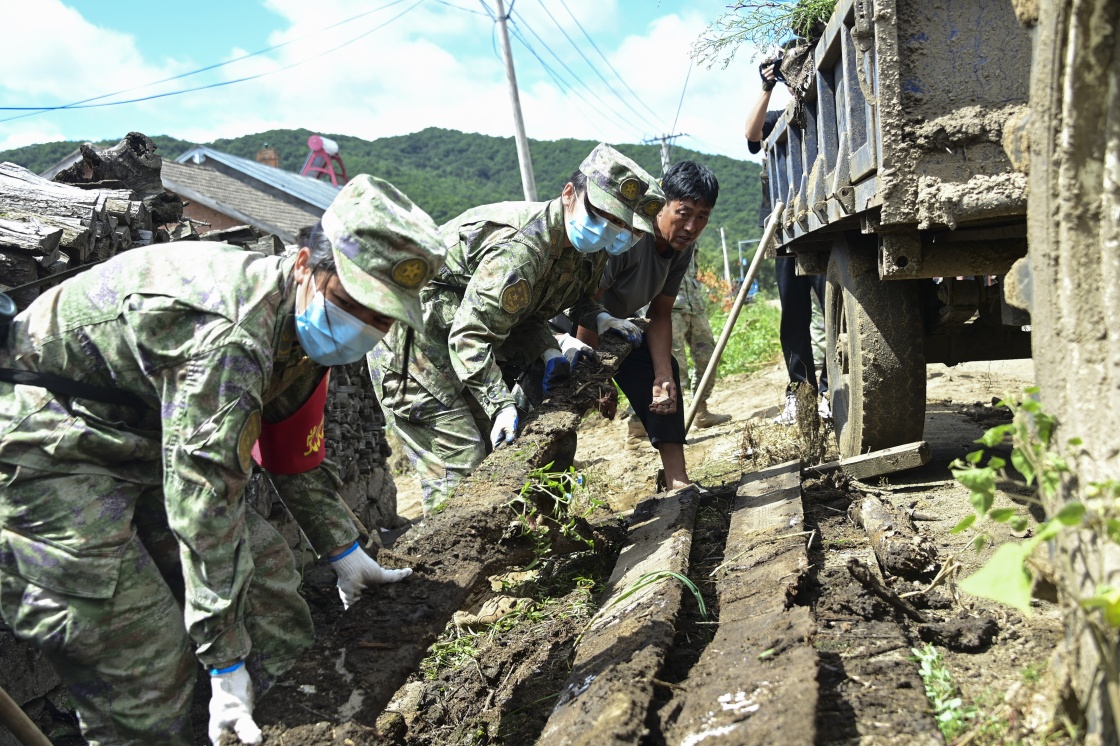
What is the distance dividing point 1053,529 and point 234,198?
74.5 feet

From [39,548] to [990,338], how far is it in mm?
4349

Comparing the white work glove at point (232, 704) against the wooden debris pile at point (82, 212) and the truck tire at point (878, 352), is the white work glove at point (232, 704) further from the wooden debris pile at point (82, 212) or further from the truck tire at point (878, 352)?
the truck tire at point (878, 352)

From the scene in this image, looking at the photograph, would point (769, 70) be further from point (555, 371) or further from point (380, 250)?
point (380, 250)

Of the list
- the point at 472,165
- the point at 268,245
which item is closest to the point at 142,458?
the point at 268,245

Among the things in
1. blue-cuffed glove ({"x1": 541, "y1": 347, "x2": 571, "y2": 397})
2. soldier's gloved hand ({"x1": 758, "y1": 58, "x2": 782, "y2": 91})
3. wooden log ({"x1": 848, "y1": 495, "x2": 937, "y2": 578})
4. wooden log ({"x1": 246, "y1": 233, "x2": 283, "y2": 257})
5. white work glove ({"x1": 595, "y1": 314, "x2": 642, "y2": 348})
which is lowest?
wooden log ({"x1": 848, "y1": 495, "x2": 937, "y2": 578})

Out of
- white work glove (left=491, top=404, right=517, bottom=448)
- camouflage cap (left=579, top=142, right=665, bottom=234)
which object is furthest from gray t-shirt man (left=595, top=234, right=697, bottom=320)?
white work glove (left=491, top=404, right=517, bottom=448)

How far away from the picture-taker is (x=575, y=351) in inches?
177

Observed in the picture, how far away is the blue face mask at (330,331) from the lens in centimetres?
242

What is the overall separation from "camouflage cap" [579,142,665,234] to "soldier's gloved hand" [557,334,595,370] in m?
0.72

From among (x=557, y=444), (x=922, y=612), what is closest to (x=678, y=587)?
(x=922, y=612)

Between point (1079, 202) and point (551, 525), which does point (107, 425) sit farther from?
point (1079, 202)

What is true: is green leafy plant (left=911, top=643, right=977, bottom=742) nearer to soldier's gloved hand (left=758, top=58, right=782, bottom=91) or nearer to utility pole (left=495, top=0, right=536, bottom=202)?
soldier's gloved hand (left=758, top=58, right=782, bottom=91)

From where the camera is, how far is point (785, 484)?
170 inches

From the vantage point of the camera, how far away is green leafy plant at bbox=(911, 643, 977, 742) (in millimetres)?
2092
